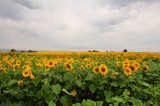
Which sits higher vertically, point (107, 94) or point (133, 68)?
point (133, 68)

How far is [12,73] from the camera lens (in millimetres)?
2805

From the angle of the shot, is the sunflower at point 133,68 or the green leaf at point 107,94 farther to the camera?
the sunflower at point 133,68

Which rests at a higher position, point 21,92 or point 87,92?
point 21,92

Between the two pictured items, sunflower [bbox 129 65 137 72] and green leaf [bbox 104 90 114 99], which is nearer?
green leaf [bbox 104 90 114 99]

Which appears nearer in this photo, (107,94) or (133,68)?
(107,94)

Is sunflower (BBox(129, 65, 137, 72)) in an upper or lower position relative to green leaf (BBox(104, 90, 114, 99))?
upper

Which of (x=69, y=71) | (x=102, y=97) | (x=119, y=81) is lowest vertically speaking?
(x=102, y=97)

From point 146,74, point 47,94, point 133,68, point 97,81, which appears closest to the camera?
point 47,94

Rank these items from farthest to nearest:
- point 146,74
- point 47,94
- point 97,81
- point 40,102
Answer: point 146,74 → point 97,81 → point 40,102 → point 47,94

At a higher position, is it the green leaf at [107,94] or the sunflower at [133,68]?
the sunflower at [133,68]

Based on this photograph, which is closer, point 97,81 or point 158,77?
point 97,81

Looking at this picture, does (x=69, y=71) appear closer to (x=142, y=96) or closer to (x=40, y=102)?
(x=40, y=102)

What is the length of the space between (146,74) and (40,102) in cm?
320

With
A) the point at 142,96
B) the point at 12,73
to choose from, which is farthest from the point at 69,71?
the point at 142,96
